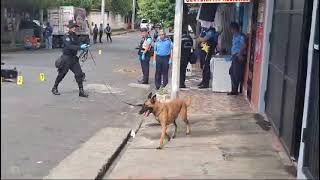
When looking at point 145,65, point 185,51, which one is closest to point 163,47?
point 185,51

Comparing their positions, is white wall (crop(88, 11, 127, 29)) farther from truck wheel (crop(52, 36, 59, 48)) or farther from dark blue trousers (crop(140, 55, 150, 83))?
dark blue trousers (crop(140, 55, 150, 83))

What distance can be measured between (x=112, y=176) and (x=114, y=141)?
185 centimetres

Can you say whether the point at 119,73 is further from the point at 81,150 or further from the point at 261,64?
the point at 81,150

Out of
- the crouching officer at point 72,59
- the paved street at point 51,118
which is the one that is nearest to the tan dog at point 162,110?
the paved street at point 51,118

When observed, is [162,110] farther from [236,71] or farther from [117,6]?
[117,6]

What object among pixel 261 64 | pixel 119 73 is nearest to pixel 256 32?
pixel 261 64

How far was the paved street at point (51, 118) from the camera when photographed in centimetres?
768

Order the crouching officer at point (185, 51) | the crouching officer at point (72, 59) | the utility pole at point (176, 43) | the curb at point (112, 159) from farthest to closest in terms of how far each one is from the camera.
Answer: the crouching officer at point (185, 51) < the crouching officer at point (72, 59) < the utility pole at point (176, 43) < the curb at point (112, 159)

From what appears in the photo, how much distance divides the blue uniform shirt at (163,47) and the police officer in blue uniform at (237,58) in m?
1.76

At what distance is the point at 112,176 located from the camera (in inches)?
282

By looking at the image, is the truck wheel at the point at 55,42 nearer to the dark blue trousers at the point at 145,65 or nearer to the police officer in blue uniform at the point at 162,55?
the dark blue trousers at the point at 145,65

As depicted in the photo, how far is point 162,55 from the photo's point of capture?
15203 millimetres

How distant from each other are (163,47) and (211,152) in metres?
7.02

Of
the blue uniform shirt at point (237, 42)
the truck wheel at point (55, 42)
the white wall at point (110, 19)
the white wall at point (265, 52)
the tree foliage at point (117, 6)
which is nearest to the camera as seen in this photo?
the white wall at point (265, 52)
